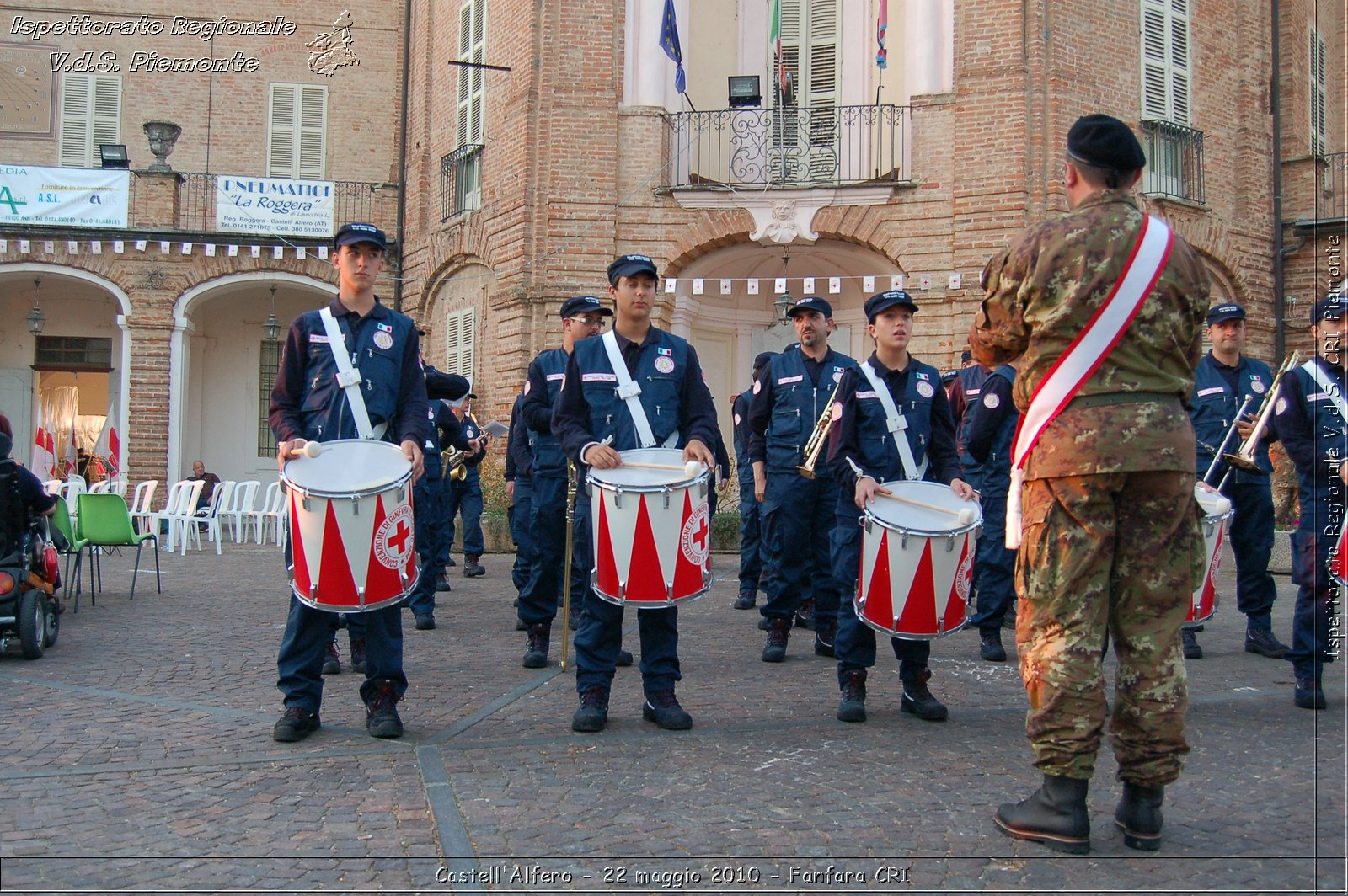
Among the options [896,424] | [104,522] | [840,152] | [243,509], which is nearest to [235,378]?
[243,509]

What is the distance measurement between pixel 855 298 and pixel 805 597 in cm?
1086

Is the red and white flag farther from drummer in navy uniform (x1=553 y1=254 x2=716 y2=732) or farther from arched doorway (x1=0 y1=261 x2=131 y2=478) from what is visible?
drummer in navy uniform (x1=553 y1=254 x2=716 y2=732)

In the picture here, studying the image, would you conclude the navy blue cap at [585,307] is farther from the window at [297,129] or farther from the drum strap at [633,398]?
the window at [297,129]

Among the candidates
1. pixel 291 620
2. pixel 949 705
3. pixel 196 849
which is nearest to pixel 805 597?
pixel 949 705

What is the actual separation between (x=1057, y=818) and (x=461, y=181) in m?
18.2

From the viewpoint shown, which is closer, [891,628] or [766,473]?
[891,628]

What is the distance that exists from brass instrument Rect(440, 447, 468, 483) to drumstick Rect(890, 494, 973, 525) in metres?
5.48

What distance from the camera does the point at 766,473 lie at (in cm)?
847

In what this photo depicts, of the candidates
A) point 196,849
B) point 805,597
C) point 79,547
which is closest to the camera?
point 196,849

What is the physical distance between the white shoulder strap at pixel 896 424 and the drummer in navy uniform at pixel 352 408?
2.25 metres

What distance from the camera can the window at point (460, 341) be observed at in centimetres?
2042

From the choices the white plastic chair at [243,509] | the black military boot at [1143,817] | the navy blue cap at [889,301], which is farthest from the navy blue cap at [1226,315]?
the white plastic chair at [243,509]

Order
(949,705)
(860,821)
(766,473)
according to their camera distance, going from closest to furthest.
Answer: (860,821), (949,705), (766,473)

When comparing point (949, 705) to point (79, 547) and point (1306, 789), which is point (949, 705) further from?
point (79, 547)
